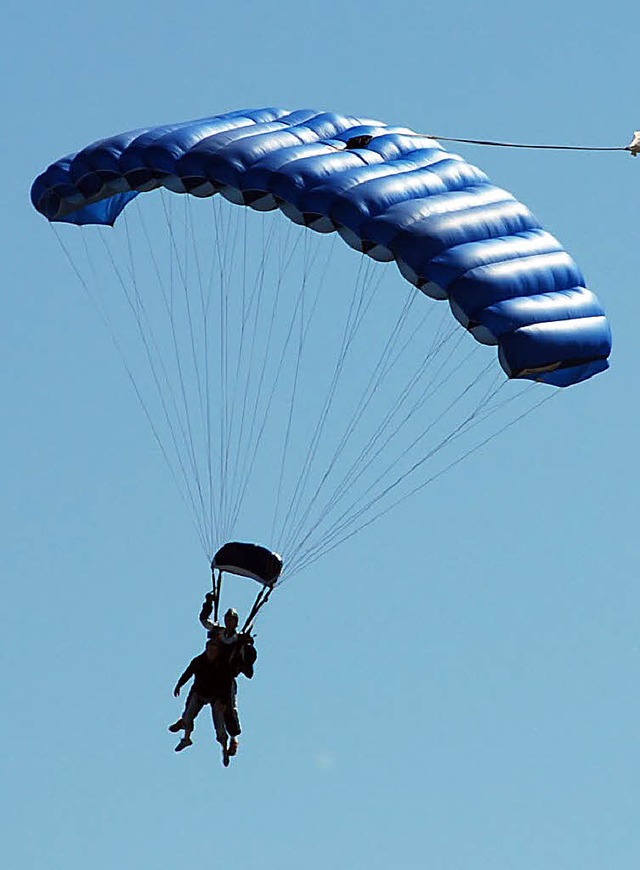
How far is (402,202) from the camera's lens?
119 ft

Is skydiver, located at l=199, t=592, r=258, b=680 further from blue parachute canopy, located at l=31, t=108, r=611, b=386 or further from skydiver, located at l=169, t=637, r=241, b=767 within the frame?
blue parachute canopy, located at l=31, t=108, r=611, b=386

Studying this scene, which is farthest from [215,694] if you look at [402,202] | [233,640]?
[402,202]

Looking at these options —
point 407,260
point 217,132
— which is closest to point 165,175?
point 217,132

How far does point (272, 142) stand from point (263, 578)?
14.4 feet

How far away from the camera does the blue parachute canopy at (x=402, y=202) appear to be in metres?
35.8

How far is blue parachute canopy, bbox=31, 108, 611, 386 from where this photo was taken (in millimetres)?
35750

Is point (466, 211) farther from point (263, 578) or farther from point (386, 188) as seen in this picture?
point (263, 578)

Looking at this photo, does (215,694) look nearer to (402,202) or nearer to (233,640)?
(233,640)

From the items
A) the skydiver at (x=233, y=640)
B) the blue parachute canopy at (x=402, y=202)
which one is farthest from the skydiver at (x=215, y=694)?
the blue parachute canopy at (x=402, y=202)

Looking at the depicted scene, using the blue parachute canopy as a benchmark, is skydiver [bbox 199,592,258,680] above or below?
below

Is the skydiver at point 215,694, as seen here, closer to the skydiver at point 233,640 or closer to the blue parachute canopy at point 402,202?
the skydiver at point 233,640

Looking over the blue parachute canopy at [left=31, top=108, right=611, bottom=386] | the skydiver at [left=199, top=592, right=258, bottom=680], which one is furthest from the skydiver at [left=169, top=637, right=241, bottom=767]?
the blue parachute canopy at [left=31, top=108, right=611, bottom=386]

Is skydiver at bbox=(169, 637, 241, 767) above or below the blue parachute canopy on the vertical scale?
below

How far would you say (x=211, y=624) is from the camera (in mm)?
36594
